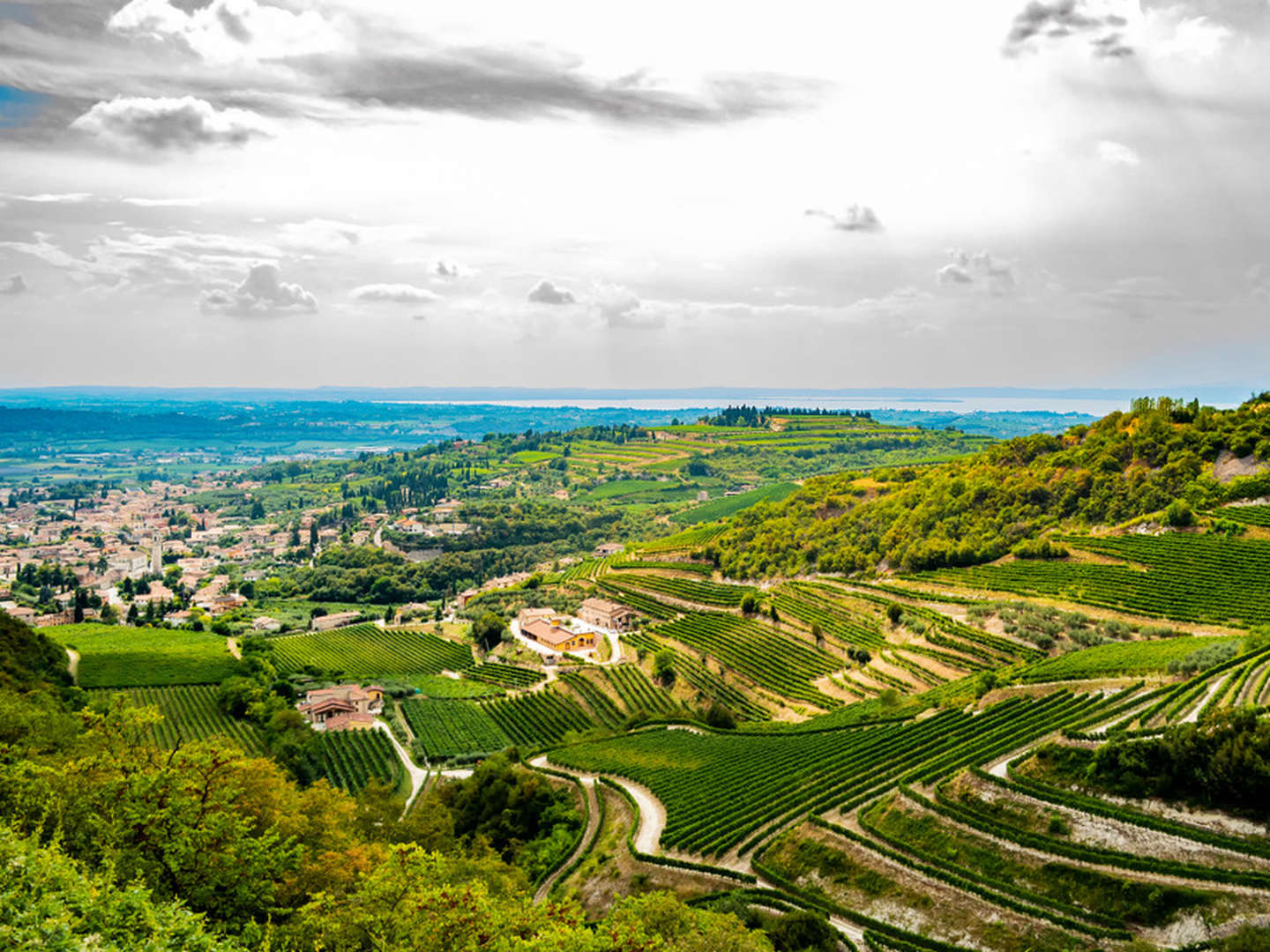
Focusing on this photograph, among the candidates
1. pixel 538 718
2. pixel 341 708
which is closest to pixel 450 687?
pixel 341 708

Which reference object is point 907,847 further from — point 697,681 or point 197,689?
point 197,689

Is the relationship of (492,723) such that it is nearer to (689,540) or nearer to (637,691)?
(637,691)

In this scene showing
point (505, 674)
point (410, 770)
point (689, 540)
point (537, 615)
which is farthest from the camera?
point (689, 540)

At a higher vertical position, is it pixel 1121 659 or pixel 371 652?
pixel 1121 659

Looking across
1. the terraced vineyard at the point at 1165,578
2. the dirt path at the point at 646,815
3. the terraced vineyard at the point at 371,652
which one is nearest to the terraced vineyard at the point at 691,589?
the terraced vineyard at the point at 371,652

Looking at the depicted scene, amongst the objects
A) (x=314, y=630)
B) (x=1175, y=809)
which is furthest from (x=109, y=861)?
(x=314, y=630)

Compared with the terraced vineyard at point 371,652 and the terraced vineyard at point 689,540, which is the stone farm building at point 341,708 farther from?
the terraced vineyard at point 689,540
